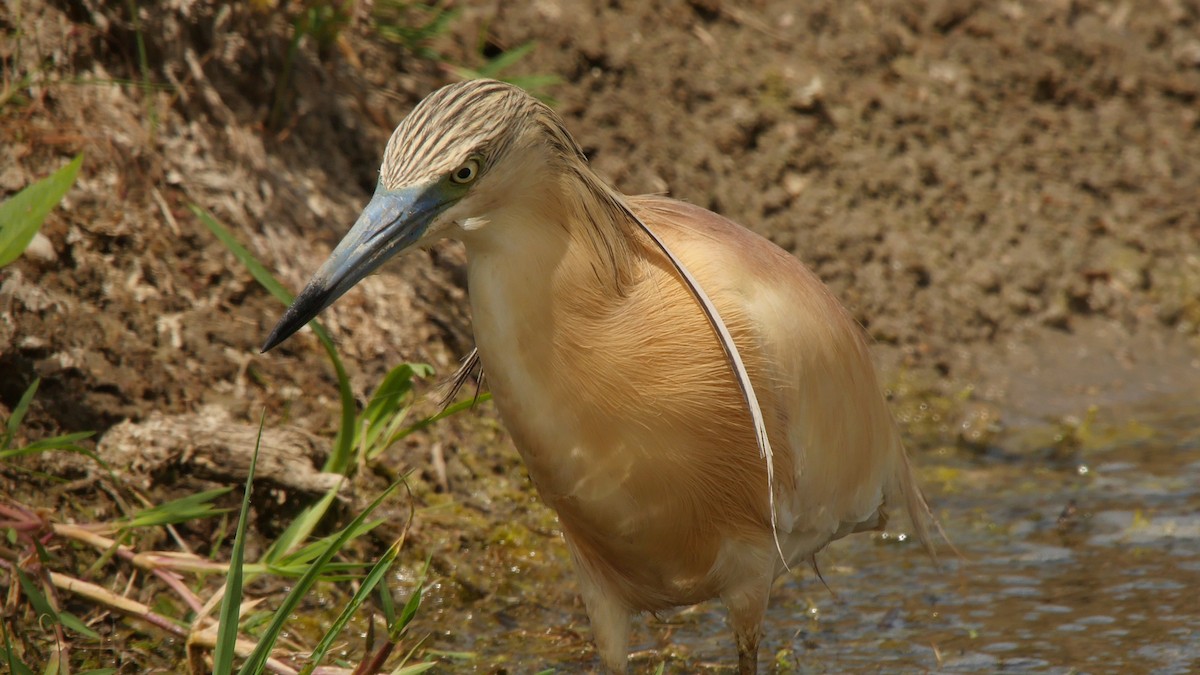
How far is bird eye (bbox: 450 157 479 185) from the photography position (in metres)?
2.95

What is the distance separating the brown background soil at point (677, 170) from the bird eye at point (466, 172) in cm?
187

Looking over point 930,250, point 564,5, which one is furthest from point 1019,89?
point 564,5

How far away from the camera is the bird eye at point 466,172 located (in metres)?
2.95

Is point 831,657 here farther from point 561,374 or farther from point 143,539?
point 143,539

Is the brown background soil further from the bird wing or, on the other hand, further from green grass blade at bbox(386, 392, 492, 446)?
the bird wing

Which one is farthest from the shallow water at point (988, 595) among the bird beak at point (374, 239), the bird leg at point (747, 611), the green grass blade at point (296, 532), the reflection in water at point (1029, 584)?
the bird beak at point (374, 239)

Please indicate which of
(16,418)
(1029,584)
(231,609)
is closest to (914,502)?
(1029,584)

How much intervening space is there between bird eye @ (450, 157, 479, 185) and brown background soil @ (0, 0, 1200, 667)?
6.13ft

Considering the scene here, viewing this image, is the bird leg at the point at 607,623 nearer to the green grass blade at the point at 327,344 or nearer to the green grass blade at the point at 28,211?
the green grass blade at the point at 327,344

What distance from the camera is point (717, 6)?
23.1 feet

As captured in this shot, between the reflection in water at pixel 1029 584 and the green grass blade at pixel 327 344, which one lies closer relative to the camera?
the green grass blade at pixel 327 344

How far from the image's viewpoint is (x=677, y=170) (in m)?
6.40

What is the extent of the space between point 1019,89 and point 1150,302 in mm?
1362

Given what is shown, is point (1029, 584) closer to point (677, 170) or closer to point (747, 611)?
point (747, 611)
